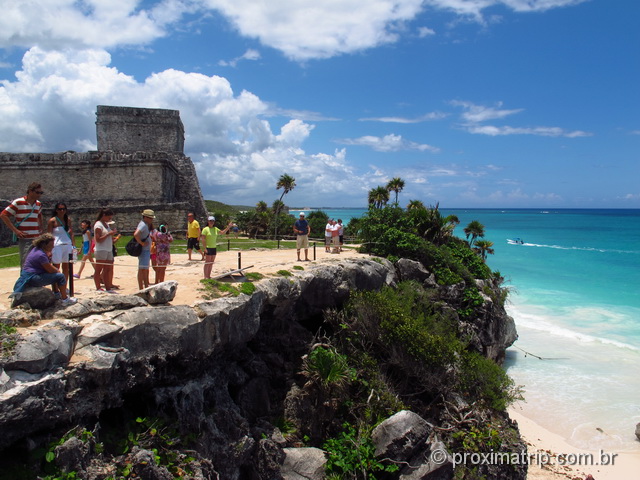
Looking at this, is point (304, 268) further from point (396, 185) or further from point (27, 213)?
point (396, 185)

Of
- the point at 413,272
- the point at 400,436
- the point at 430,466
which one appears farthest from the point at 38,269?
the point at 413,272

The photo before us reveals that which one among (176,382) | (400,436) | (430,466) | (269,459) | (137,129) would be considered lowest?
(430,466)

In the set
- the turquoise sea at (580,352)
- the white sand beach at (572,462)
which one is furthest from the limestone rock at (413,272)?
the white sand beach at (572,462)

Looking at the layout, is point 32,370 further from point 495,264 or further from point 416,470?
point 495,264

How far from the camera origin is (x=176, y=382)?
22.3 feet

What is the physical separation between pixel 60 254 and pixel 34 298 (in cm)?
141

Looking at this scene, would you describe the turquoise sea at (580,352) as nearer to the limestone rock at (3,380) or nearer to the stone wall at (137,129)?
the limestone rock at (3,380)

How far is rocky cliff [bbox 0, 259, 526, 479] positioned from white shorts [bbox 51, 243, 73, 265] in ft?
4.29

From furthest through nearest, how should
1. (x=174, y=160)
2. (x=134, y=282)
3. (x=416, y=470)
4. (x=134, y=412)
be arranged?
(x=174, y=160), (x=134, y=282), (x=416, y=470), (x=134, y=412)

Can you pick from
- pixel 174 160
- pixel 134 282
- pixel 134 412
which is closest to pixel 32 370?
pixel 134 412

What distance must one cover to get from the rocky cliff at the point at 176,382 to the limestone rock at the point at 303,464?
0.02m

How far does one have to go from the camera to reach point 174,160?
23.5 m

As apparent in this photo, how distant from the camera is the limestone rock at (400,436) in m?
7.82

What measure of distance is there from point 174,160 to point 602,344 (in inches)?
905
